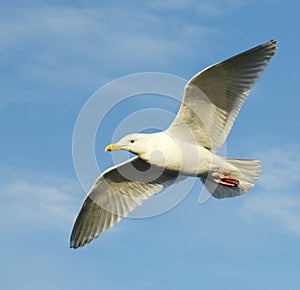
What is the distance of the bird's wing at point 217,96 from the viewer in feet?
47.5

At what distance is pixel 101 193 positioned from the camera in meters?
16.1

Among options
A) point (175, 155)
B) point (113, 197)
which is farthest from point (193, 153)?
point (113, 197)

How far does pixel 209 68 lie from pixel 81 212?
4132 millimetres

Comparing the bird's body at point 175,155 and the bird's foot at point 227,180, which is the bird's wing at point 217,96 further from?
the bird's foot at point 227,180

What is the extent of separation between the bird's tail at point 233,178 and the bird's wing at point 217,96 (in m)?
0.48

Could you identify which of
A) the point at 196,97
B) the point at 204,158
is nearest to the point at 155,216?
the point at 204,158

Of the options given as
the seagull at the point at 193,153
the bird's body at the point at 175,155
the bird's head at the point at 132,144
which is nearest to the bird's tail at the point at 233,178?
the seagull at the point at 193,153

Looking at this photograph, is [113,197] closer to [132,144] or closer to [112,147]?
[112,147]

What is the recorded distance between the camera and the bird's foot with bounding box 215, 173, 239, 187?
15469 mm

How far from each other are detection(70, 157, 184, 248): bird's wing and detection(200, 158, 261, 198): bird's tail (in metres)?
0.73

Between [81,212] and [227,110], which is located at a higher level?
[227,110]

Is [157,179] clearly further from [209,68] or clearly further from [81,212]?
[209,68]

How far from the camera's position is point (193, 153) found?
15008 mm

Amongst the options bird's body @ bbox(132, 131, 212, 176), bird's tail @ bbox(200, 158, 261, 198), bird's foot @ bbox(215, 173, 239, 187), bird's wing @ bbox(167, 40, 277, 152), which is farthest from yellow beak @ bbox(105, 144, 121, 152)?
bird's foot @ bbox(215, 173, 239, 187)
